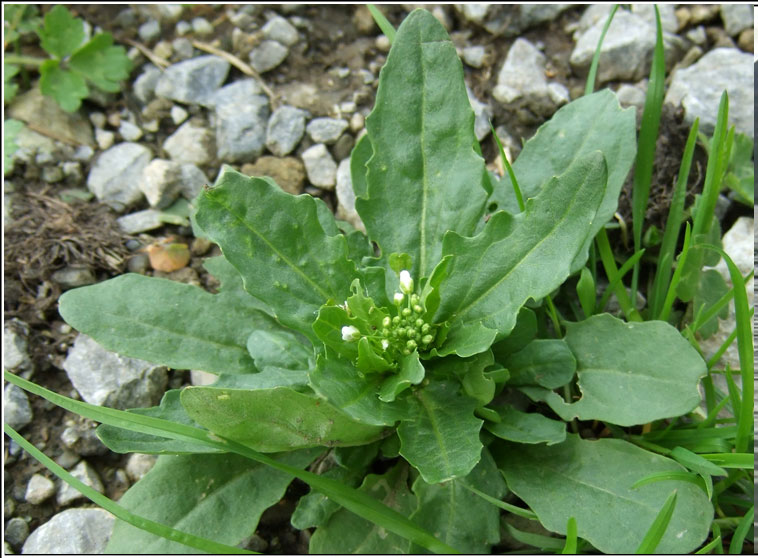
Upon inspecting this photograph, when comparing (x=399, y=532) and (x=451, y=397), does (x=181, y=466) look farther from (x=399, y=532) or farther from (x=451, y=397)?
(x=451, y=397)

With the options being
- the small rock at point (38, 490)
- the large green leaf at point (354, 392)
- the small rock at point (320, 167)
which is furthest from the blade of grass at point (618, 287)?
the small rock at point (38, 490)

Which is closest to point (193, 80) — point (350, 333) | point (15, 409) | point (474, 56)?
point (474, 56)

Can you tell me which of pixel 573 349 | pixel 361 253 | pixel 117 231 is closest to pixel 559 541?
pixel 573 349

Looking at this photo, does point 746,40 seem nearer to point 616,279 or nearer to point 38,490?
point 616,279

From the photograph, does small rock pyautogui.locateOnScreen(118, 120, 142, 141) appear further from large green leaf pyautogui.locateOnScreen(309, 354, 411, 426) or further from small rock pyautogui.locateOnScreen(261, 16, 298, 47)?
large green leaf pyautogui.locateOnScreen(309, 354, 411, 426)

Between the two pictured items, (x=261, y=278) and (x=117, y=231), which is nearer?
(x=261, y=278)

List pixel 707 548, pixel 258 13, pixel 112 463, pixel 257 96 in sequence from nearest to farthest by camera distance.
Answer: pixel 707 548 → pixel 112 463 → pixel 257 96 → pixel 258 13

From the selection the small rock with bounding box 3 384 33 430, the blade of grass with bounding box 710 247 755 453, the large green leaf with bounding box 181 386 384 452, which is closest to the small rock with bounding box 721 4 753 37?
the blade of grass with bounding box 710 247 755 453
